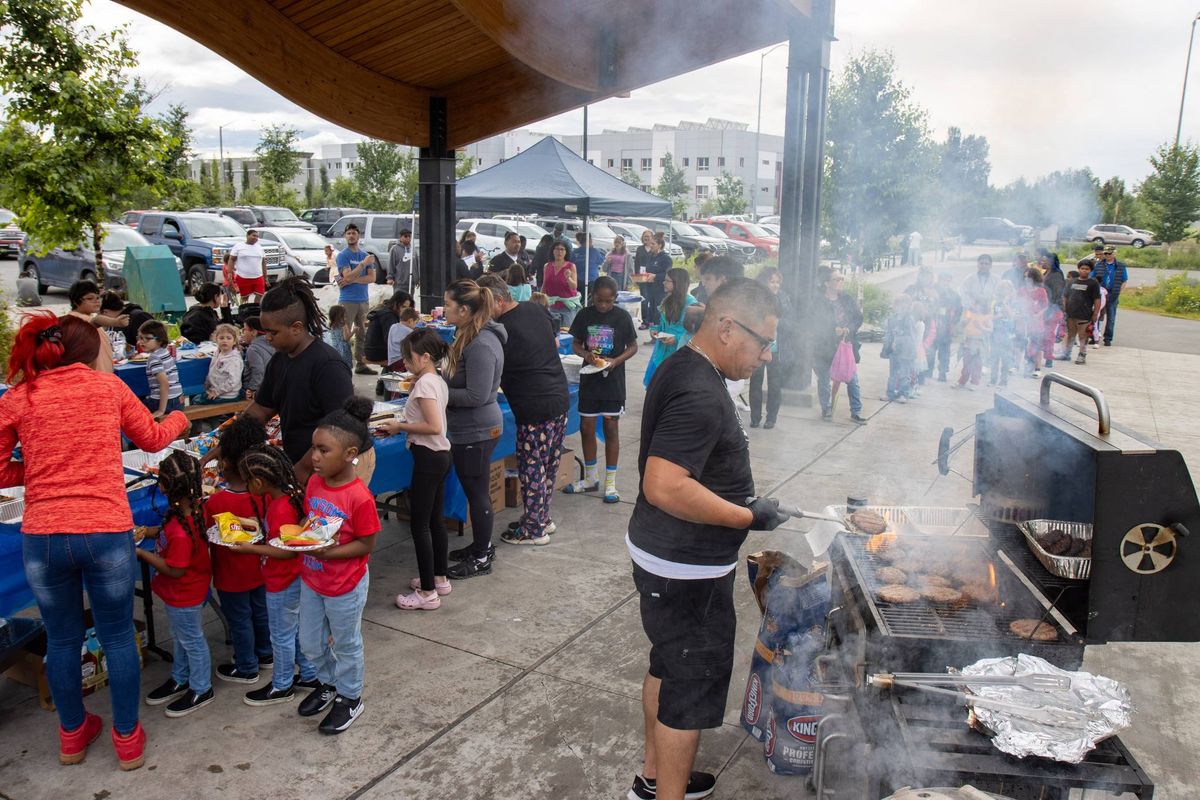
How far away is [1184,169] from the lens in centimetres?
1620

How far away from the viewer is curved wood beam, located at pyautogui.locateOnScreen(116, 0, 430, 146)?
5539 mm

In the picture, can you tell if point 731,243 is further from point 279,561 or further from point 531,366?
point 279,561

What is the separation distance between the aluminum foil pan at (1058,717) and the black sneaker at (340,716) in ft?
8.38

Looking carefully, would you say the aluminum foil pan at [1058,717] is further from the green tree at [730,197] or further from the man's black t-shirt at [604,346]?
the green tree at [730,197]

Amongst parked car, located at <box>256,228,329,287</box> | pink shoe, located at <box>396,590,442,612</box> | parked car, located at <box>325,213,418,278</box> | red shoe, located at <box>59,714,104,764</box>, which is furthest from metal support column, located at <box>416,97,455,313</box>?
parked car, located at <box>325,213,418,278</box>

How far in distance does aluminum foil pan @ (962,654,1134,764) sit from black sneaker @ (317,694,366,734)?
255cm

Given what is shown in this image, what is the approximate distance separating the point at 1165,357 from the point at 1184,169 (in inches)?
164

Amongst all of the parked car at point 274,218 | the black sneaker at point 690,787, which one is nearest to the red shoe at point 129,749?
the black sneaker at point 690,787

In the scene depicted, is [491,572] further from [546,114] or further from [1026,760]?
[546,114]

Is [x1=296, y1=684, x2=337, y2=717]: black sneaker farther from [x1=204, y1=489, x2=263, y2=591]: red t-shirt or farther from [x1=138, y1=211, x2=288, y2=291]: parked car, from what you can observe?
[x1=138, y1=211, x2=288, y2=291]: parked car

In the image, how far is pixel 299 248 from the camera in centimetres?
2139

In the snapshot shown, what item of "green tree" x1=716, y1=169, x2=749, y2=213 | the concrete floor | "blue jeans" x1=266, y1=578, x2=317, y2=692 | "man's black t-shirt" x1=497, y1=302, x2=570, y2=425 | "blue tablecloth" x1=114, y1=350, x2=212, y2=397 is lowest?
the concrete floor

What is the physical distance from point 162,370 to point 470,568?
11.0 feet

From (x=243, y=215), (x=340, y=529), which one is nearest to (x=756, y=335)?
(x=340, y=529)
